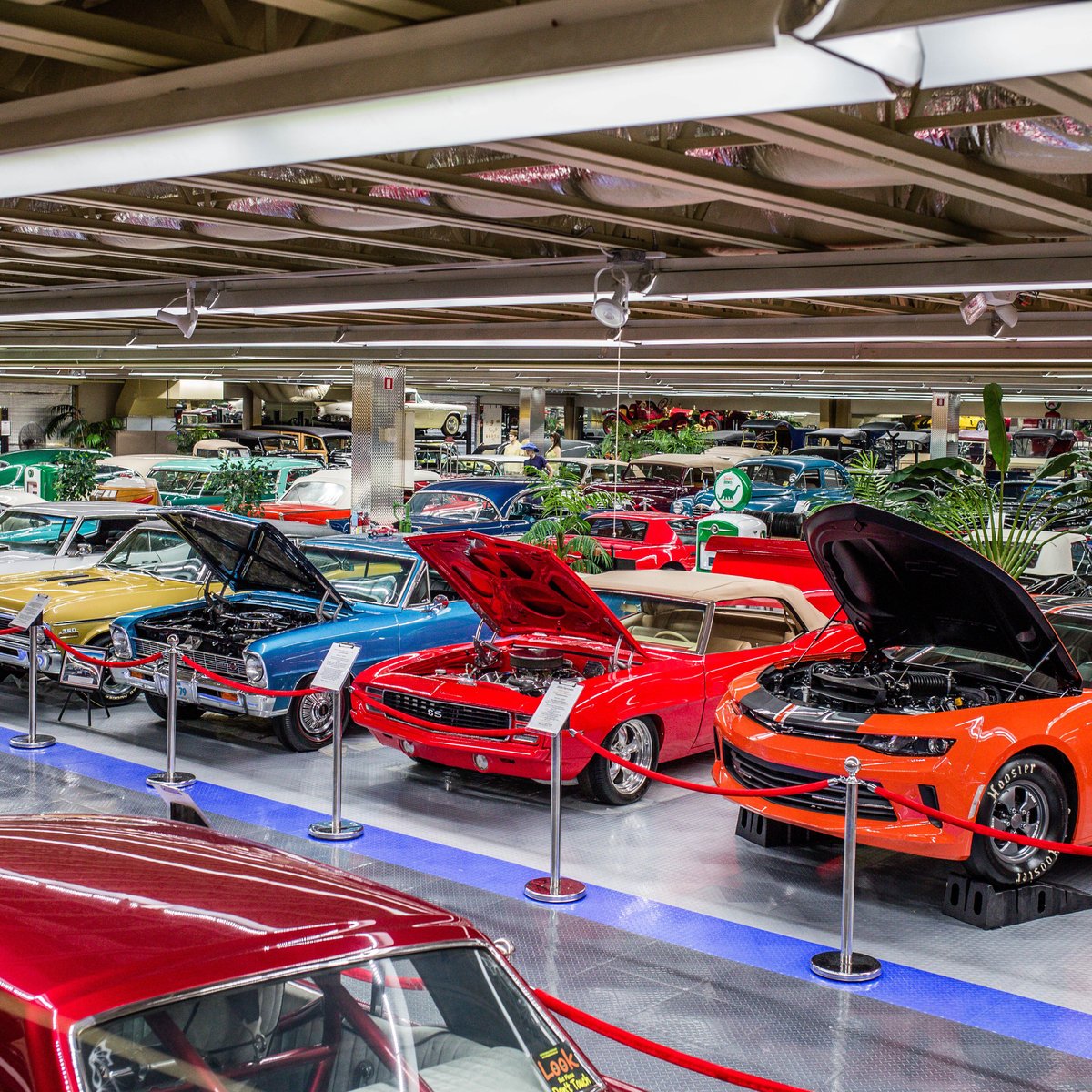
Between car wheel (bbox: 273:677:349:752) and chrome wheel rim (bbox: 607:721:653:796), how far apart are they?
2.32 meters

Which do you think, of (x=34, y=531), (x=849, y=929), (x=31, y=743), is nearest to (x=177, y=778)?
(x=31, y=743)

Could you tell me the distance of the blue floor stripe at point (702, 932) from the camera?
5090 millimetres

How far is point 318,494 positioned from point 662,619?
11128mm

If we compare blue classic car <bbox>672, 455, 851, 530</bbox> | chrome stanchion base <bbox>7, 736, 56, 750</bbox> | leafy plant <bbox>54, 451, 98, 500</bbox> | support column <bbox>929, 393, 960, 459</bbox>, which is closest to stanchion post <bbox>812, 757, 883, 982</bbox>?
chrome stanchion base <bbox>7, 736, 56, 750</bbox>

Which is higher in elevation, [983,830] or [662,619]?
[662,619]

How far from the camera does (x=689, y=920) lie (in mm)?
6133

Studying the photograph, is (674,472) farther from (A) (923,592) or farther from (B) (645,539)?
(A) (923,592)

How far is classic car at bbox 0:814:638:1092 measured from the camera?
7.37ft

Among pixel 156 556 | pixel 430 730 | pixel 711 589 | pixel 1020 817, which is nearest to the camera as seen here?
pixel 1020 817

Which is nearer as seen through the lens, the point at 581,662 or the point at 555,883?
the point at 555,883

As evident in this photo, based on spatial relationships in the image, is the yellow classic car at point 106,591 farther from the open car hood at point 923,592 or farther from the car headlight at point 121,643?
the open car hood at point 923,592

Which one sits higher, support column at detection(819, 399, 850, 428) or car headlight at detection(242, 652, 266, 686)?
support column at detection(819, 399, 850, 428)

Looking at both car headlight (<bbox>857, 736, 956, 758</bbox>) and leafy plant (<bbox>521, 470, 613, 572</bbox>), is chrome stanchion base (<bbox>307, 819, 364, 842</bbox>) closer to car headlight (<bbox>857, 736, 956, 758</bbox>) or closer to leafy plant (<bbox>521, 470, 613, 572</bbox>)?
car headlight (<bbox>857, 736, 956, 758</bbox>)

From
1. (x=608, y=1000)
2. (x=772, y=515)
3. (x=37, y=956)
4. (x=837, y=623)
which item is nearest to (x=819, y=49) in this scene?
(x=37, y=956)
